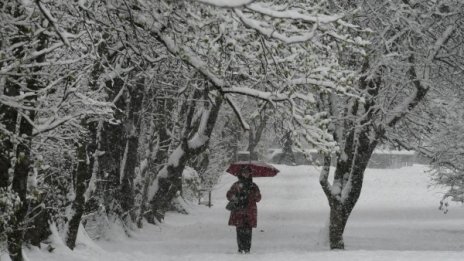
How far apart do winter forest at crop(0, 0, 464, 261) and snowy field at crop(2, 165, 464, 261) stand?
0.16 m

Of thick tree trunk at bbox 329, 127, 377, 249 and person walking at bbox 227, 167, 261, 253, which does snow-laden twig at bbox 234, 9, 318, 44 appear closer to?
person walking at bbox 227, 167, 261, 253

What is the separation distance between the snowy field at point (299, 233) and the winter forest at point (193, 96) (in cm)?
16

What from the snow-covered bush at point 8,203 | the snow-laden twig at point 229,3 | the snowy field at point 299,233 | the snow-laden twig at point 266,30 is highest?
the snow-laden twig at point 266,30

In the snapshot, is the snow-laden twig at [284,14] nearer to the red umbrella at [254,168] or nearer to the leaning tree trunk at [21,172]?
the leaning tree trunk at [21,172]

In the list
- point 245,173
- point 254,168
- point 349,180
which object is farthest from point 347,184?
point 245,173

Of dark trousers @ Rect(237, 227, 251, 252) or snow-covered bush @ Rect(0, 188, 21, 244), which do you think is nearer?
snow-covered bush @ Rect(0, 188, 21, 244)

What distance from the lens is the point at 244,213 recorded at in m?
13.9

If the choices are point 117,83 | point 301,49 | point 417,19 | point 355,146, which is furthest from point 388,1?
point 301,49

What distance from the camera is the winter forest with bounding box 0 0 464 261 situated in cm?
632

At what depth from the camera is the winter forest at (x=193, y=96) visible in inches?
249

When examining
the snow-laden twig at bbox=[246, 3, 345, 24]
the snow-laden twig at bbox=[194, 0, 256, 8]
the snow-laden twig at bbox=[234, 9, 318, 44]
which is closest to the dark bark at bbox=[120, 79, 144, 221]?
the snow-laden twig at bbox=[234, 9, 318, 44]

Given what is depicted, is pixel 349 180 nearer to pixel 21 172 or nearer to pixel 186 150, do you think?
pixel 186 150

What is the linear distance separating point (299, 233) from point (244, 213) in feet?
22.1

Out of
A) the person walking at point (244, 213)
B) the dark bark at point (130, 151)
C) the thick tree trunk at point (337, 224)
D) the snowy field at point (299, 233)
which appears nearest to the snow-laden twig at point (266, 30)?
the snowy field at point (299, 233)
